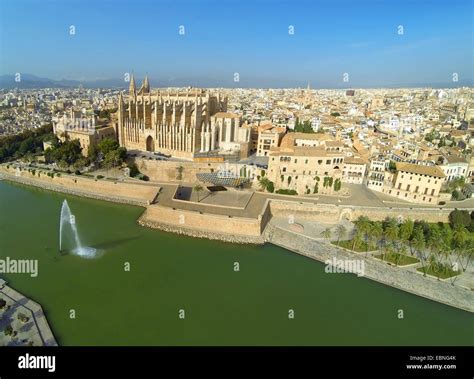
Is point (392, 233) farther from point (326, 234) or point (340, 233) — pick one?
point (326, 234)

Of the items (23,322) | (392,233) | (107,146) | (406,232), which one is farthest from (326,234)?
(107,146)

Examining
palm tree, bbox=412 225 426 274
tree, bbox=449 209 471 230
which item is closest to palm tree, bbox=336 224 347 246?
palm tree, bbox=412 225 426 274

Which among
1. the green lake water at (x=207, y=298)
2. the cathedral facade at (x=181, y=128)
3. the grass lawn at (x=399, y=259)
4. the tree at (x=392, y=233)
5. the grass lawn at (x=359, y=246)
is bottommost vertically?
the green lake water at (x=207, y=298)

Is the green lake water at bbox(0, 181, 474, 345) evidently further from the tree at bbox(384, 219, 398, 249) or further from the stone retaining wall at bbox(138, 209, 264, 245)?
the tree at bbox(384, 219, 398, 249)

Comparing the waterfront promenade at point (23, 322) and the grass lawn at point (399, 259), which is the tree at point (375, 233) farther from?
the waterfront promenade at point (23, 322)

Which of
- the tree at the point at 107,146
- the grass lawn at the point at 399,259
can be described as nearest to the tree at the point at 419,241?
the grass lawn at the point at 399,259
